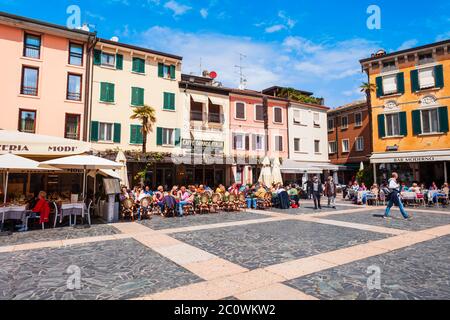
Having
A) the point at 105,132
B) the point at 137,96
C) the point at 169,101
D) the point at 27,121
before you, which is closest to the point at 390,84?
the point at 169,101

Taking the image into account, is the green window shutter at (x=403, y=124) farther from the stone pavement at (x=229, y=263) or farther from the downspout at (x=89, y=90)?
the downspout at (x=89, y=90)

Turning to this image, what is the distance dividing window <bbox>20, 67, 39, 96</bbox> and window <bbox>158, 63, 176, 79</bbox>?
8.78 metres

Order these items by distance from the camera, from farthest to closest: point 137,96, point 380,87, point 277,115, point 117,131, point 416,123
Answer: point 277,115 → point 380,87 → point 137,96 → point 416,123 → point 117,131

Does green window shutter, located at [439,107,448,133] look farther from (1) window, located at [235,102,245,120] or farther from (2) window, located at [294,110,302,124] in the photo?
(1) window, located at [235,102,245,120]

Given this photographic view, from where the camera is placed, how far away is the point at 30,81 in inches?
729

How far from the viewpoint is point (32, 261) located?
5.66 meters

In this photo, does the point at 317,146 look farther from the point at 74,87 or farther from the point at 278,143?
the point at 74,87

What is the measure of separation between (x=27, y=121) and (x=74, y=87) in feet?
12.8

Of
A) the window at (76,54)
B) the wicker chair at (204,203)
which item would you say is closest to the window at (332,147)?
the wicker chair at (204,203)

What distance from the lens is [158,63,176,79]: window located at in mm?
22980
